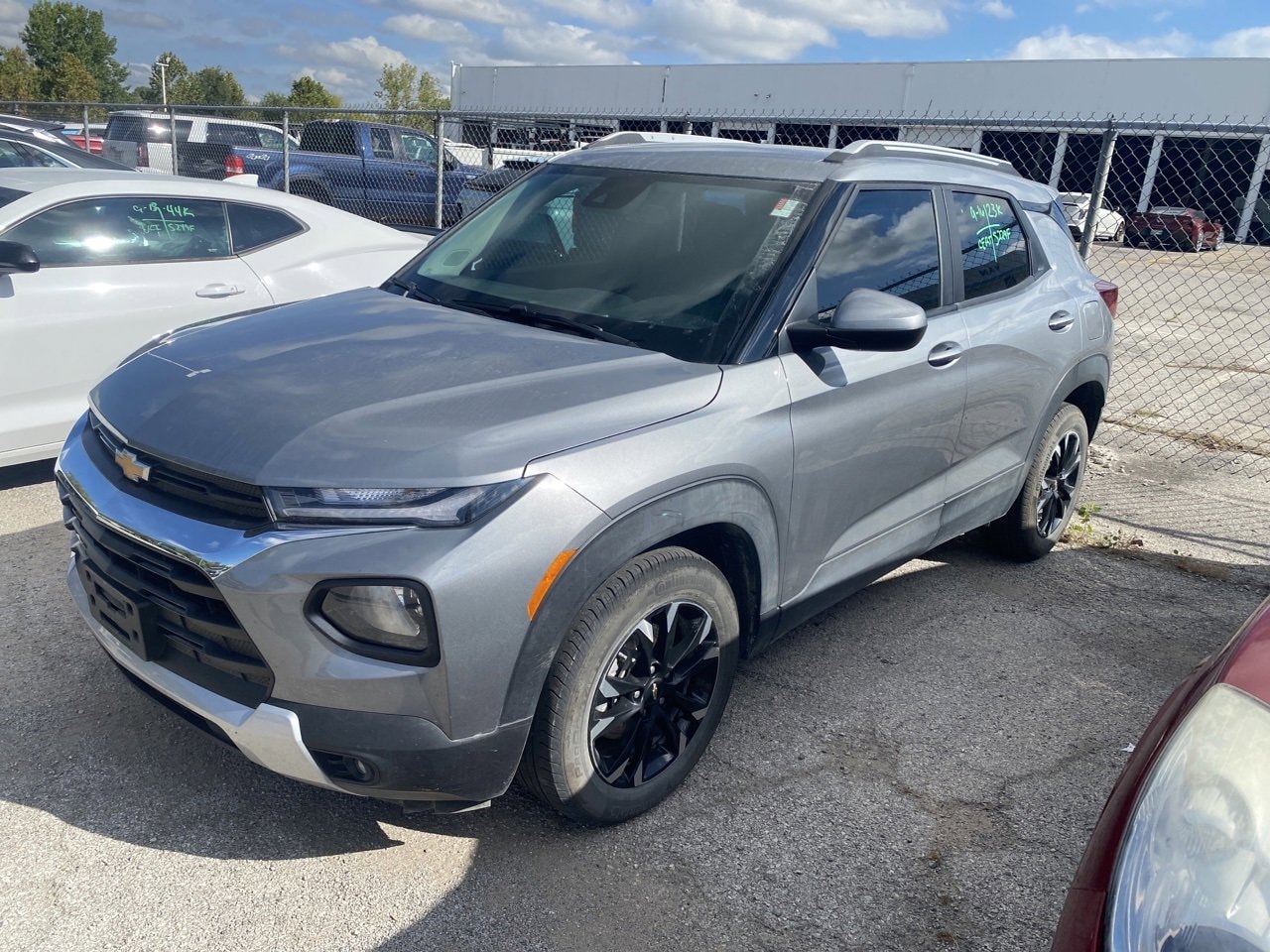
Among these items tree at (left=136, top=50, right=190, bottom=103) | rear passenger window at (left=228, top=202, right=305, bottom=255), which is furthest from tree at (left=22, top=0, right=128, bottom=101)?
rear passenger window at (left=228, top=202, right=305, bottom=255)

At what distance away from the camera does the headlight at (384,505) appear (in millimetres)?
2373

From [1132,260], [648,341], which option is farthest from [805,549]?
[1132,260]

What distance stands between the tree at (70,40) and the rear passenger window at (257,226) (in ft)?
309

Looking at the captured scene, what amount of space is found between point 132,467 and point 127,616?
0.38 meters

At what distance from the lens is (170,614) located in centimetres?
258

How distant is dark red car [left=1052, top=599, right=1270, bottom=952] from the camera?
1.45 meters

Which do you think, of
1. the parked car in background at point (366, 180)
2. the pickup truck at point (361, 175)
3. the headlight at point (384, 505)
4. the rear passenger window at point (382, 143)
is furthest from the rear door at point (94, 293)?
the rear passenger window at point (382, 143)

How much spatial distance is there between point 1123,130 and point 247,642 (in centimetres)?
696

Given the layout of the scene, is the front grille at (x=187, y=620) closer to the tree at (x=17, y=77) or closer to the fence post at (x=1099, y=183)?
the fence post at (x=1099, y=183)

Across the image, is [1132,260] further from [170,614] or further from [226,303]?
[170,614]

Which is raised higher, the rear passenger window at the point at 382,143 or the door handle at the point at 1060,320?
the rear passenger window at the point at 382,143

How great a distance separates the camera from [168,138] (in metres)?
15.0

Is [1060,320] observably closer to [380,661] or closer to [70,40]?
[380,661]

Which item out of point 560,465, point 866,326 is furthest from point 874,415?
point 560,465
